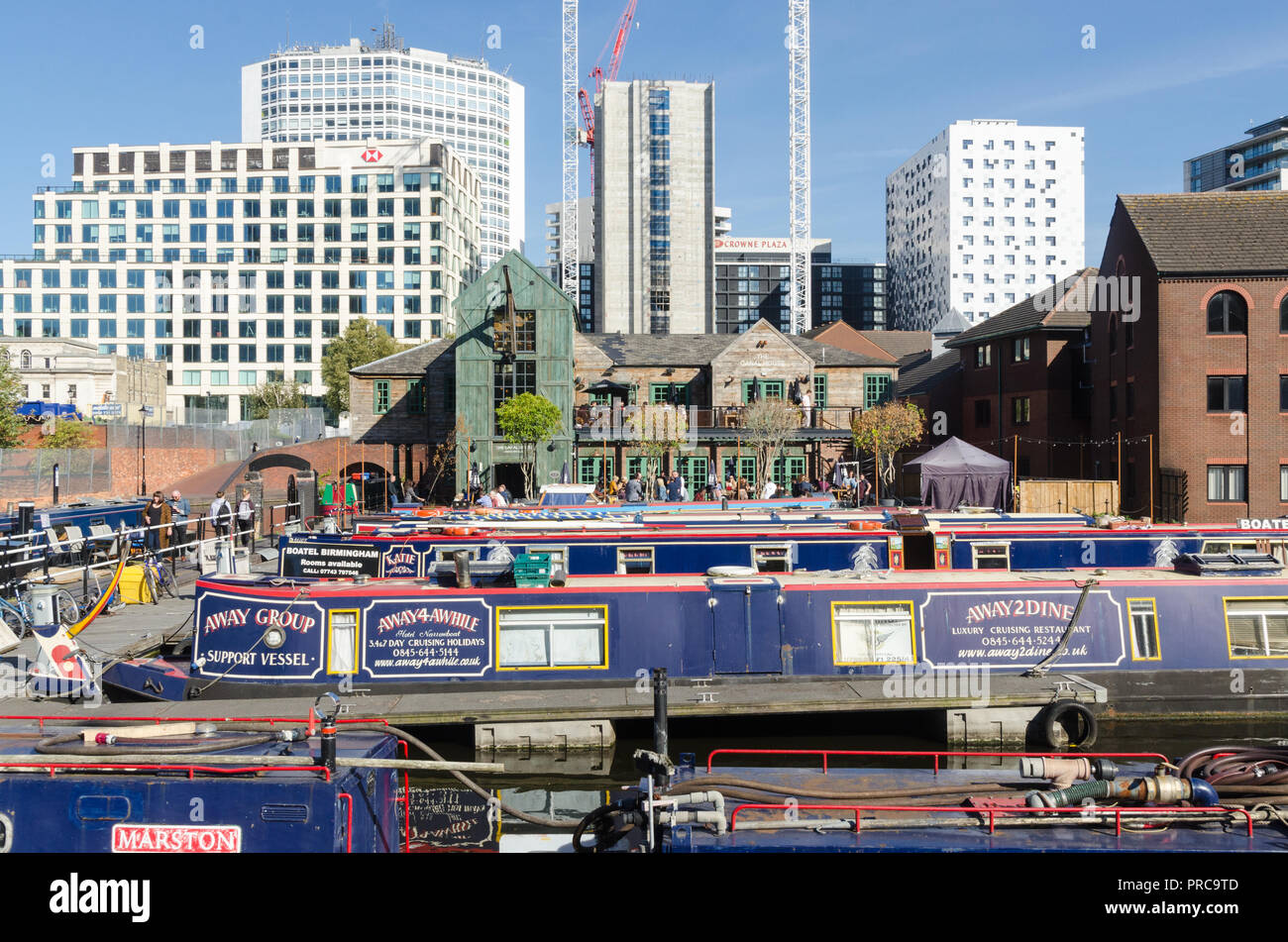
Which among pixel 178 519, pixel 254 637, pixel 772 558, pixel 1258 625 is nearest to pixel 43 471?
pixel 178 519

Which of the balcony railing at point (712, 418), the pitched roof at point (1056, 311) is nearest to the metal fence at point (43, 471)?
the balcony railing at point (712, 418)

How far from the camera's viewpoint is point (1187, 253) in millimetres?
35750

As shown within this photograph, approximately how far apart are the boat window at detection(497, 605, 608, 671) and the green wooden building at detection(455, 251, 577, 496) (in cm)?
2849

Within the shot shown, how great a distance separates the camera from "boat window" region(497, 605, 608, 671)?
Result: 16344mm

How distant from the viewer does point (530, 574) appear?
54.7 feet

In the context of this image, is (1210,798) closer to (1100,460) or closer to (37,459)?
(1100,460)

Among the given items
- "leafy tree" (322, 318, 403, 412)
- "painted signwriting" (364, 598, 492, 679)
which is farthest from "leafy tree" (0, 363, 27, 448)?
"painted signwriting" (364, 598, 492, 679)

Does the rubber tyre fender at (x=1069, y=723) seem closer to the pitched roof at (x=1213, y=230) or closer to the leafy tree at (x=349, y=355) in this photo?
the pitched roof at (x=1213, y=230)

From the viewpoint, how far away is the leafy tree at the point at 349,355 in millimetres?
74938

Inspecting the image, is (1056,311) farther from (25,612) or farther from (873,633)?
(25,612)

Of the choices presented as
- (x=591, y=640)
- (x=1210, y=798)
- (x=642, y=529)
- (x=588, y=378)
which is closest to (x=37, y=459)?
(x=588, y=378)

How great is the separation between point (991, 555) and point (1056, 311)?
2740cm

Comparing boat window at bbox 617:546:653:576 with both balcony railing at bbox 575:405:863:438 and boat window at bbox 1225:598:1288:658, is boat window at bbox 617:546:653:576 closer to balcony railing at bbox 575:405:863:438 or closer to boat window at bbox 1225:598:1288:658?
boat window at bbox 1225:598:1288:658

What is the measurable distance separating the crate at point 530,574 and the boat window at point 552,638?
20.2 inches
